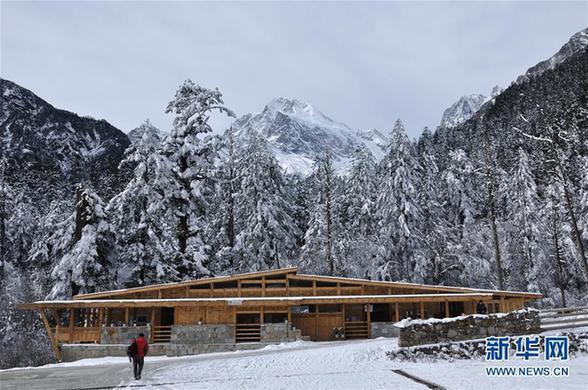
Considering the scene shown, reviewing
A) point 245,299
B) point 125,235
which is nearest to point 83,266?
point 125,235

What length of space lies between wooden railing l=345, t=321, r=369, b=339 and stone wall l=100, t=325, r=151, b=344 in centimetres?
1088

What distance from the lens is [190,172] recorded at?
1115 inches

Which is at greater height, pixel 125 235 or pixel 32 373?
pixel 125 235

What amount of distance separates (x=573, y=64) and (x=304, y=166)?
9570cm

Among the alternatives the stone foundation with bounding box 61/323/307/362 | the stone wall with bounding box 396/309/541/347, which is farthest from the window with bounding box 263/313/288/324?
the stone wall with bounding box 396/309/541/347

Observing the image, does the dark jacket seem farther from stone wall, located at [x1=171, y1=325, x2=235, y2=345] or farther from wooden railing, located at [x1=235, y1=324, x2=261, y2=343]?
wooden railing, located at [x1=235, y1=324, x2=261, y2=343]

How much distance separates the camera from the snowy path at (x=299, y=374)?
482 inches

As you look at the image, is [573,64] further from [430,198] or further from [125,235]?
[125,235]

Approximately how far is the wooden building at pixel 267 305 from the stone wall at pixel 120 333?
178 millimetres

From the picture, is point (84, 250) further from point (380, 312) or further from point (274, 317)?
point (380, 312)

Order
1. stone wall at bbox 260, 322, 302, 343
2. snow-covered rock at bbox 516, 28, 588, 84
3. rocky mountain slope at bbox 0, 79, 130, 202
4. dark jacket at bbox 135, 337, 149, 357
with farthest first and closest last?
1. snow-covered rock at bbox 516, 28, 588, 84
2. rocky mountain slope at bbox 0, 79, 130, 202
3. stone wall at bbox 260, 322, 302, 343
4. dark jacket at bbox 135, 337, 149, 357

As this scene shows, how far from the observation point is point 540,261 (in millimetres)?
36812

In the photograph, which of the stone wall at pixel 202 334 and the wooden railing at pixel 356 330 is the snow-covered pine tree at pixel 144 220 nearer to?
the stone wall at pixel 202 334

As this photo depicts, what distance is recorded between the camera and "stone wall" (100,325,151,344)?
24.5 metres
